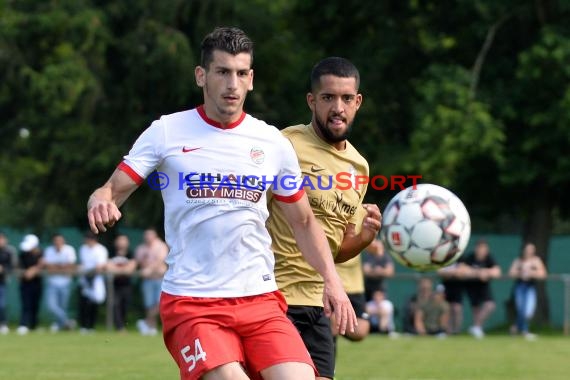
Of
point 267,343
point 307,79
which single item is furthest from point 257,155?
point 307,79

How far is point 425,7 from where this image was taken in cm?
2872

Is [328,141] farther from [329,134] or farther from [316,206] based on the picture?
[316,206]

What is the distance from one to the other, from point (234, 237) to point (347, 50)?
24802 millimetres

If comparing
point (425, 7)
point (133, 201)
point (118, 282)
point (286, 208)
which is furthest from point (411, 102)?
point (286, 208)

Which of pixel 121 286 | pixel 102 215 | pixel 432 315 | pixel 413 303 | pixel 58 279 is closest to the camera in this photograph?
pixel 102 215

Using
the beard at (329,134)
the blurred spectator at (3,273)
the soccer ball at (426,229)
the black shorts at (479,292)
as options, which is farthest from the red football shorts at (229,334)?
the blurred spectator at (3,273)

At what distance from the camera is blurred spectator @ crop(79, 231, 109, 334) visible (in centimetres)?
2212

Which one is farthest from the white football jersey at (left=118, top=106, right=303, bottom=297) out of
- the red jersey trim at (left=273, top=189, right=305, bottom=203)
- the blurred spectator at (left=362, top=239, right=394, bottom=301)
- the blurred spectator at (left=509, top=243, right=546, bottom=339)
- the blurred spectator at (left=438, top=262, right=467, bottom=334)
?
the blurred spectator at (left=509, top=243, right=546, bottom=339)

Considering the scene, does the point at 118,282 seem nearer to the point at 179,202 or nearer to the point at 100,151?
the point at 100,151

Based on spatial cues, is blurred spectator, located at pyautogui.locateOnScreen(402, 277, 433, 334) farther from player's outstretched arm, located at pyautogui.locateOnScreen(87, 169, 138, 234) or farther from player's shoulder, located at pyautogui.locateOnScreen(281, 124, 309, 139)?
player's outstretched arm, located at pyautogui.locateOnScreen(87, 169, 138, 234)

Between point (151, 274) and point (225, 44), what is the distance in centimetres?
1638

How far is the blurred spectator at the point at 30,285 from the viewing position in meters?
22.5

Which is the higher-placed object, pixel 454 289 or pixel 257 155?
pixel 257 155

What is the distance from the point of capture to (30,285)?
74.0 ft
